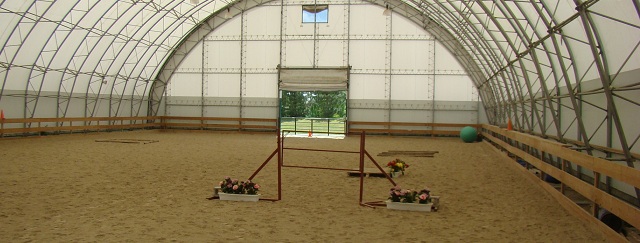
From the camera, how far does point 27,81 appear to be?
2456cm

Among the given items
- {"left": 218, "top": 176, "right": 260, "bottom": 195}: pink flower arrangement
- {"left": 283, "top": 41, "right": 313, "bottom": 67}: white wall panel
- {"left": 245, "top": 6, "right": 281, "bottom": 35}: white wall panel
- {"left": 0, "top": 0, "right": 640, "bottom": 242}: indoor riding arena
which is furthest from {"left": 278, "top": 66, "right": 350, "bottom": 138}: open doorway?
{"left": 218, "top": 176, "right": 260, "bottom": 195}: pink flower arrangement

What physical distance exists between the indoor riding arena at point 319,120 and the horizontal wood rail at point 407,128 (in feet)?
0.30

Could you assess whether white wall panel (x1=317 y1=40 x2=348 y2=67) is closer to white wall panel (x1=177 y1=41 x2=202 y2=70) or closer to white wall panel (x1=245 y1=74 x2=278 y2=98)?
white wall panel (x1=245 y1=74 x2=278 y2=98)

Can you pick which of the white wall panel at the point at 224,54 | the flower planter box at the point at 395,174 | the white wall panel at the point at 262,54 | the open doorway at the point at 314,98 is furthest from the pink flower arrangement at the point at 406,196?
the white wall panel at the point at 224,54

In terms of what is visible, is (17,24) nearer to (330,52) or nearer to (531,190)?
(330,52)

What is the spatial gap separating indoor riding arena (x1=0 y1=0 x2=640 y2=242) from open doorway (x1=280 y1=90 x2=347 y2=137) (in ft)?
0.47

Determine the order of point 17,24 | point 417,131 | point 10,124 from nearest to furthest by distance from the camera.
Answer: point 17,24 < point 10,124 < point 417,131

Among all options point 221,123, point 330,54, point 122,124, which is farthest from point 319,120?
point 122,124

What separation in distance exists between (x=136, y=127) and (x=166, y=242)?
97.1ft

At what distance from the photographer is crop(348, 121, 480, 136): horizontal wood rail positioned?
3262cm

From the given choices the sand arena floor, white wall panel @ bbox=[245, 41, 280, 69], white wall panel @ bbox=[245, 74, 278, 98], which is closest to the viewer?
the sand arena floor

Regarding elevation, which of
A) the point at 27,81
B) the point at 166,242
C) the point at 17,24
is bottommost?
the point at 166,242

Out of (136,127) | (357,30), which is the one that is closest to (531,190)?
(357,30)

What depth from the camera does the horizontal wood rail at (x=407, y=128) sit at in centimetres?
3262
